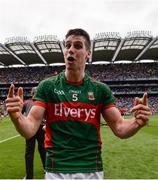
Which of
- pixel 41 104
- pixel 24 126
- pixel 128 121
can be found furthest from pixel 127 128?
pixel 24 126

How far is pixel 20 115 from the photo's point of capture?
3178mm

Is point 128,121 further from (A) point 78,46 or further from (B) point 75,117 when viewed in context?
(A) point 78,46

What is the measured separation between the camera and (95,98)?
3.52 meters

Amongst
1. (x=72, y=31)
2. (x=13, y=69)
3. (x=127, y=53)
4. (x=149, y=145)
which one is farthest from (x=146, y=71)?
(x=72, y=31)

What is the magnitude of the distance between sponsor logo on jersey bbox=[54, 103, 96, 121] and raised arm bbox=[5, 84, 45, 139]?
154 millimetres

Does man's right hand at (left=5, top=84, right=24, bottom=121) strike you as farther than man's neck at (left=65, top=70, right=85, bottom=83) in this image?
No

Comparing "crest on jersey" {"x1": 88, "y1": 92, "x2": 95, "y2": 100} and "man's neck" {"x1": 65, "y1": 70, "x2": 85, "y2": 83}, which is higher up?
"man's neck" {"x1": 65, "y1": 70, "x2": 85, "y2": 83}

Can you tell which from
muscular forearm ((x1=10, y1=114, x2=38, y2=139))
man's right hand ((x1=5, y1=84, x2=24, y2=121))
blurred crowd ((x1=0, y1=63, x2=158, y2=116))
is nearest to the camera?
man's right hand ((x1=5, y1=84, x2=24, y2=121))

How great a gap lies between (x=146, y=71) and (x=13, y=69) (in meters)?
30.1

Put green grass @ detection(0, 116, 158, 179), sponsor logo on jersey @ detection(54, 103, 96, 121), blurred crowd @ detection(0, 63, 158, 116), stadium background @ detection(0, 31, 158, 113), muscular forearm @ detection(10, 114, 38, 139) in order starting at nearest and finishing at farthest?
muscular forearm @ detection(10, 114, 38, 139) → sponsor logo on jersey @ detection(54, 103, 96, 121) → green grass @ detection(0, 116, 158, 179) → stadium background @ detection(0, 31, 158, 113) → blurred crowd @ detection(0, 63, 158, 116)

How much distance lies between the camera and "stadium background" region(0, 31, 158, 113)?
183 feet

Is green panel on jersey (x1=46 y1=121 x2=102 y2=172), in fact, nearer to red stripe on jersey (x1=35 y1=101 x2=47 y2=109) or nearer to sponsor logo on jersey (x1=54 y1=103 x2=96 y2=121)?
sponsor logo on jersey (x1=54 y1=103 x2=96 y2=121)

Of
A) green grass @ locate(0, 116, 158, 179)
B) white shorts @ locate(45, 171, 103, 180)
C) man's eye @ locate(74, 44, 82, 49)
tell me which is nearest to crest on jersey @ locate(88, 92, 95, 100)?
man's eye @ locate(74, 44, 82, 49)

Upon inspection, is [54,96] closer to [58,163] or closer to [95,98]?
[95,98]
